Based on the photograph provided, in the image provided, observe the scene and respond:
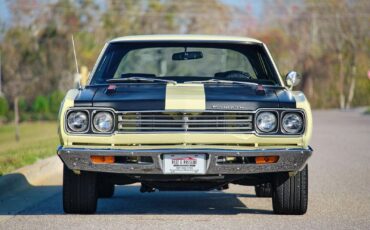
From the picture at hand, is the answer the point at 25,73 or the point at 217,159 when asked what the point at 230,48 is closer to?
the point at 217,159

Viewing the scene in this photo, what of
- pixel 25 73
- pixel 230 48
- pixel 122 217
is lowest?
pixel 25 73

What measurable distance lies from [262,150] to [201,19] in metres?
77.5

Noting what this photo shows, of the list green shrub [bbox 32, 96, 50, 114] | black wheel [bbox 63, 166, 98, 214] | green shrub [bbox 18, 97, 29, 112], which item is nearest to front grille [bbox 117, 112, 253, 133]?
black wheel [bbox 63, 166, 98, 214]

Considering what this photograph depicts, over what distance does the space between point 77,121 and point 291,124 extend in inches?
70.1

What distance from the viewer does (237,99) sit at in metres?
8.65

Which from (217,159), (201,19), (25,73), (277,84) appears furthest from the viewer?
(201,19)

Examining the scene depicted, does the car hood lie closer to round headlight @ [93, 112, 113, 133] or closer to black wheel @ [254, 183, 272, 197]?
round headlight @ [93, 112, 113, 133]

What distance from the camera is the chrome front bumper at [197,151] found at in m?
8.44

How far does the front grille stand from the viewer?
8.55 meters

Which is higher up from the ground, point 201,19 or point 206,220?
point 206,220

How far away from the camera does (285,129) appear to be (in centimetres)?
868

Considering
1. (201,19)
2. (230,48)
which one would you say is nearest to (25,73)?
(201,19)

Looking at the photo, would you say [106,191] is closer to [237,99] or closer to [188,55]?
[188,55]

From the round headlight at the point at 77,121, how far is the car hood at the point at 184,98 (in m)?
0.09
